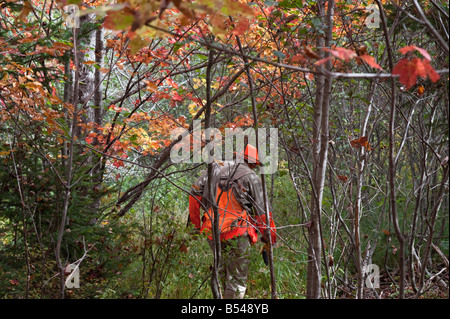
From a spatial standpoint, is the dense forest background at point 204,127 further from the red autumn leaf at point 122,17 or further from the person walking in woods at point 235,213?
the person walking in woods at point 235,213

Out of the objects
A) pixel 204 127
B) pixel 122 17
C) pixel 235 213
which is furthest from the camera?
pixel 204 127

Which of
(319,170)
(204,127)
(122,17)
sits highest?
(204,127)

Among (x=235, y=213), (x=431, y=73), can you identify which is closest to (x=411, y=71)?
(x=431, y=73)

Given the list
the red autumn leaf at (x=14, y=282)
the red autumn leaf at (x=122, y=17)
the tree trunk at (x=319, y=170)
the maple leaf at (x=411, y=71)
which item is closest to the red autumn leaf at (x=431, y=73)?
the maple leaf at (x=411, y=71)

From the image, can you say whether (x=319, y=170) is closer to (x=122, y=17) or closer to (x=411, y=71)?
(x=411, y=71)

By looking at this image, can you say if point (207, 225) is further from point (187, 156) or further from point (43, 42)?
point (43, 42)

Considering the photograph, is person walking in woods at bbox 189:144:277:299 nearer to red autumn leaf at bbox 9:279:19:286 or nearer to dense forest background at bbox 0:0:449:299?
dense forest background at bbox 0:0:449:299

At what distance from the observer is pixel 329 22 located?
2.62m

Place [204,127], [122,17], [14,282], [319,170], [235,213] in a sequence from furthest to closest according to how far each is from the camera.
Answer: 1. [204,127]
2. [235,213]
3. [14,282]
4. [319,170]
5. [122,17]
